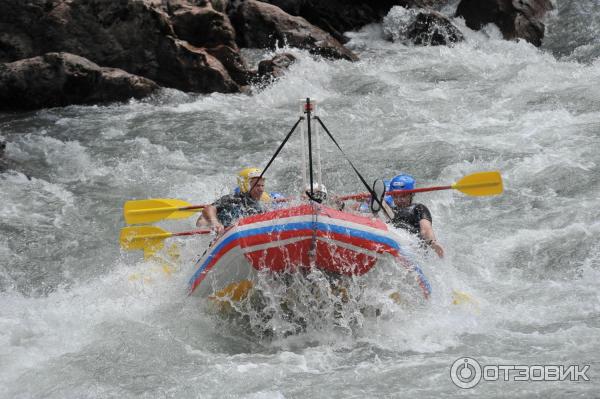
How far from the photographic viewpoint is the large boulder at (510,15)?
51.0 feet

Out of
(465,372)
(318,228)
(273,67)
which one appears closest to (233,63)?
(273,67)

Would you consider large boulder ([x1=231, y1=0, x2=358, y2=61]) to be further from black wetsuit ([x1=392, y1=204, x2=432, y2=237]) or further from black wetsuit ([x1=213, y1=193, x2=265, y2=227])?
black wetsuit ([x1=392, y1=204, x2=432, y2=237])

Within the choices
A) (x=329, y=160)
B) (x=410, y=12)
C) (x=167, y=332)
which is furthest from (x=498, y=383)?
(x=410, y=12)

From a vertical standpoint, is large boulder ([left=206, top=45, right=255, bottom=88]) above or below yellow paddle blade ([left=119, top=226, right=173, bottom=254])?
above

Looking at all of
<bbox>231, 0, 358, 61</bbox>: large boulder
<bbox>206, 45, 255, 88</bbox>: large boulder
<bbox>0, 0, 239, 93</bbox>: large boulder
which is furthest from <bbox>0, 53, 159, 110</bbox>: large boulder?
<bbox>231, 0, 358, 61</bbox>: large boulder

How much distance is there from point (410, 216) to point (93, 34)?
302 inches

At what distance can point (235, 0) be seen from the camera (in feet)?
50.3

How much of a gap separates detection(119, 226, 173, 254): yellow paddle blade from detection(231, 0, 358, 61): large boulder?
766 cm

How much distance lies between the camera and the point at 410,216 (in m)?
7.13

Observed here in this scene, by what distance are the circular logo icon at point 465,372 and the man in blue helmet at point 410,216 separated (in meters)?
1.50

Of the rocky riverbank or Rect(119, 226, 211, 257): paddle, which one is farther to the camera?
the rocky riverbank

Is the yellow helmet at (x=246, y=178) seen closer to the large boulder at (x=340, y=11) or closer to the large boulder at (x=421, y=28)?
the large boulder at (x=421, y=28)

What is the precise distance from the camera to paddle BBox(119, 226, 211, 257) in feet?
24.3

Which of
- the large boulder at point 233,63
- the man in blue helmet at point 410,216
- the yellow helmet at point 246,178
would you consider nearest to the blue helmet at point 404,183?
the man in blue helmet at point 410,216
